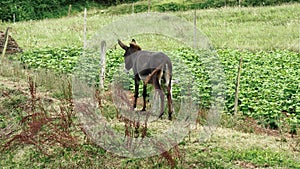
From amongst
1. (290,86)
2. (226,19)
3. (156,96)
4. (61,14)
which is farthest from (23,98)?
(61,14)

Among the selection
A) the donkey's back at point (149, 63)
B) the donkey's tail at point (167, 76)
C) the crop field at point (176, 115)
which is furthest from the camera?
the donkey's tail at point (167, 76)

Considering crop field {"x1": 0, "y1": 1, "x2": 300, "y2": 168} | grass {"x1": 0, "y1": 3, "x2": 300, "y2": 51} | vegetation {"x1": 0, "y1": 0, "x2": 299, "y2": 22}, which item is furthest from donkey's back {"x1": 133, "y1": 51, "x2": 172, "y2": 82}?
vegetation {"x1": 0, "y1": 0, "x2": 299, "y2": 22}

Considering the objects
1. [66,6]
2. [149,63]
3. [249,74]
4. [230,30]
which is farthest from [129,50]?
[66,6]

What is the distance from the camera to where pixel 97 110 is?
8.74 metres

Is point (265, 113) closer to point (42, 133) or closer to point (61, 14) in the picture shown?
point (42, 133)

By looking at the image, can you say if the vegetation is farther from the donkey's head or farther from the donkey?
the donkey

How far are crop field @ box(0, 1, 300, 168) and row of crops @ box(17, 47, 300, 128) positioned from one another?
0.03m

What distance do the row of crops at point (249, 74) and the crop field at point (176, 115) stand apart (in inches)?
1.0

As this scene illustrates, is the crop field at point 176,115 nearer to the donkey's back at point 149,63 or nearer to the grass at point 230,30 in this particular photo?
the grass at point 230,30

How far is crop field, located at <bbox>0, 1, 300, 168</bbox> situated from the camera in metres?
7.17

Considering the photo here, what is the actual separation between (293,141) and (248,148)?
3.78 ft

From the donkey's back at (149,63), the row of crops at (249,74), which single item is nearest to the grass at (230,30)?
the row of crops at (249,74)

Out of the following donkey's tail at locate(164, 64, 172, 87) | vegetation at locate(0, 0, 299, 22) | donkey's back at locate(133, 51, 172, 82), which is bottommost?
donkey's tail at locate(164, 64, 172, 87)

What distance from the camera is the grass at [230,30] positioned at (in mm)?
19234
